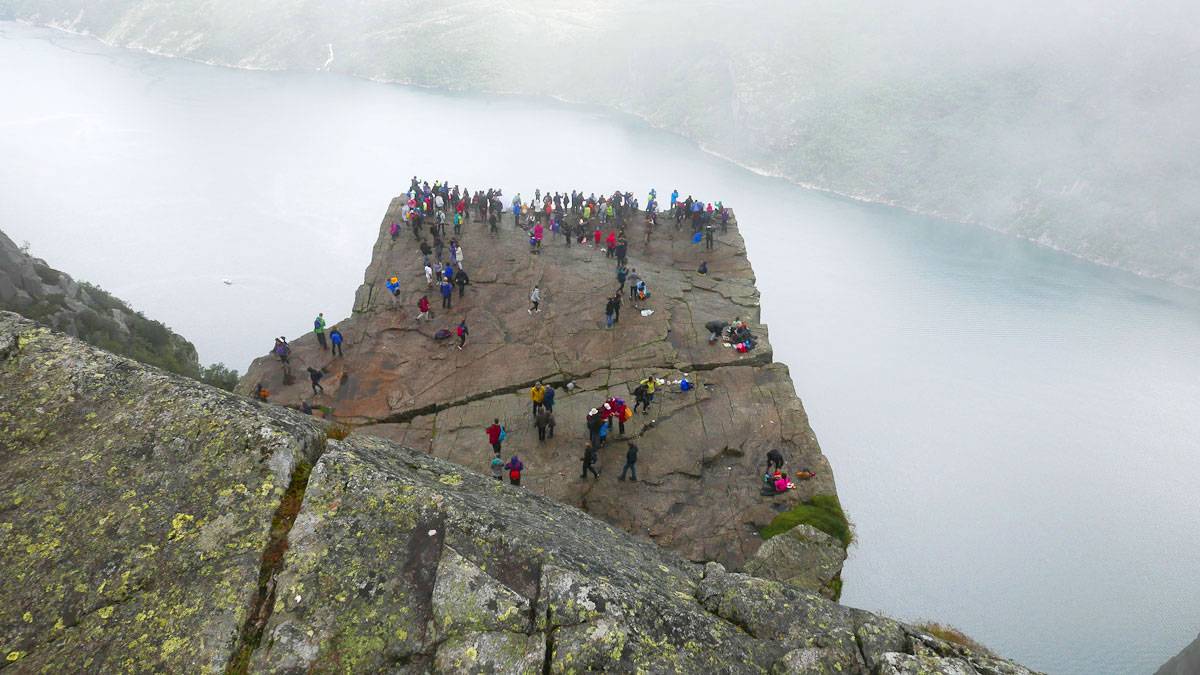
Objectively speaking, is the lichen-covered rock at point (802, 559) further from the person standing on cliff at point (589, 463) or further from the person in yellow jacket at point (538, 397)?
the person in yellow jacket at point (538, 397)

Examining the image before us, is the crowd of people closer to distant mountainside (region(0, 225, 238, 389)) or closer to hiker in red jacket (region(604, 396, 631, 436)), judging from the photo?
hiker in red jacket (region(604, 396, 631, 436))

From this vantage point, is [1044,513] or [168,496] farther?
[1044,513]

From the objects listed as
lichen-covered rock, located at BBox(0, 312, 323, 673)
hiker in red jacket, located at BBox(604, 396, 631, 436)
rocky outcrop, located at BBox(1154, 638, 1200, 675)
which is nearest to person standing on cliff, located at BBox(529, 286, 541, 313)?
hiker in red jacket, located at BBox(604, 396, 631, 436)

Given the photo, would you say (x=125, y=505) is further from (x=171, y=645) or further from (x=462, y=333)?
(x=462, y=333)

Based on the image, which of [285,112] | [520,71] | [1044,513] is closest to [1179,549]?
[1044,513]

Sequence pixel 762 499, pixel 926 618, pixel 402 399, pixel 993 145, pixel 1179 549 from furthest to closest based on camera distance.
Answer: pixel 993 145
pixel 1179 549
pixel 926 618
pixel 402 399
pixel 762 499

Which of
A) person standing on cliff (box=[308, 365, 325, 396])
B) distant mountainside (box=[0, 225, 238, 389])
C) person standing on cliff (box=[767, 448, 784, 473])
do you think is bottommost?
distant mountainside (box=[0, 225, 238, 389])

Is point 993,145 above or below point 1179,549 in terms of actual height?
above

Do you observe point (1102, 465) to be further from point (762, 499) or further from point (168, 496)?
point (168, 496)
